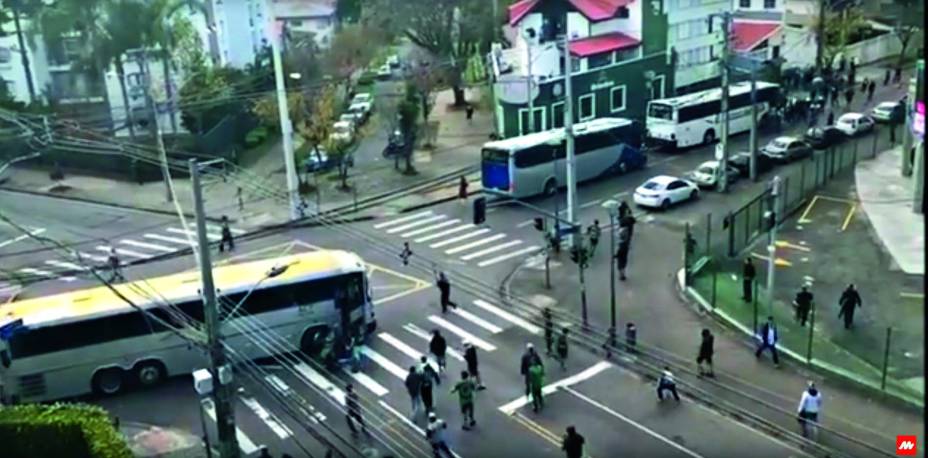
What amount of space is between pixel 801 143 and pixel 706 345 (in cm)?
2368

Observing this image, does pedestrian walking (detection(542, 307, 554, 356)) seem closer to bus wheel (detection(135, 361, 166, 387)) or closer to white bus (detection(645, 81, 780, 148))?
bus wheel (detection(135, 361, 166, 387))

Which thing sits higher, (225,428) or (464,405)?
(225,428)

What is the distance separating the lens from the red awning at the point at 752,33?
62875mm

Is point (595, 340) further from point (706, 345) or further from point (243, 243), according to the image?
point (243, 243)

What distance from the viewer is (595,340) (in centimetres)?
2694

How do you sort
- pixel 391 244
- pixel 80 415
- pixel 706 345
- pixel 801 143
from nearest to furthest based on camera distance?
pixel 80 415 → pixel 706 345 → pixel 391 244 → pixel 801 143

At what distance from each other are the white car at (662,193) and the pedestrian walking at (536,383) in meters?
16.9

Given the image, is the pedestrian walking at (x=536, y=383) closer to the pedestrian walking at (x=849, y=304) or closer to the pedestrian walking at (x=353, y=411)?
the pedestrian walking at (x=353, y=411)

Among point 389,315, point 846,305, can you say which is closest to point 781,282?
point 846,305

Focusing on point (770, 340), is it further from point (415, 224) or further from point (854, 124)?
point (854, 124)

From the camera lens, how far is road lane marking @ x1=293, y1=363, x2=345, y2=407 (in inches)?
982

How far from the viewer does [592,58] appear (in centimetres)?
5172

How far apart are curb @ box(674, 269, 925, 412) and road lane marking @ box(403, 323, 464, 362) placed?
6830 mm
